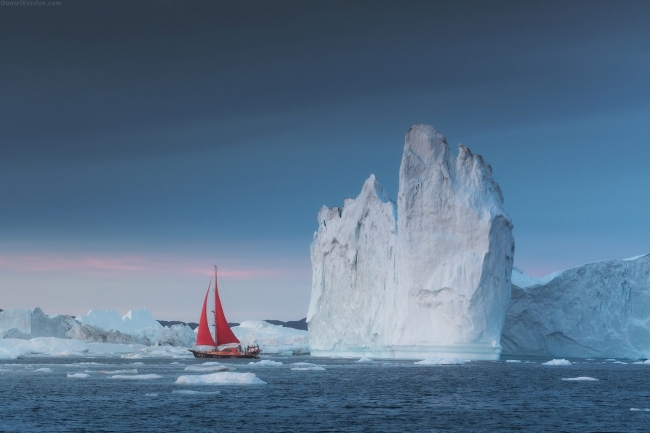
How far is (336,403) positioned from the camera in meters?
30.6

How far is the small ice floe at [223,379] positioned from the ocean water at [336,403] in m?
0.39

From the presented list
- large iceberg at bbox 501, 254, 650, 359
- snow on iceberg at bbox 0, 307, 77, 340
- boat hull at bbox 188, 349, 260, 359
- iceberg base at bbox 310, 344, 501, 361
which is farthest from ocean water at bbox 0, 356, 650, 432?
snow on iceberg at bbox 0, 307, 77, 340

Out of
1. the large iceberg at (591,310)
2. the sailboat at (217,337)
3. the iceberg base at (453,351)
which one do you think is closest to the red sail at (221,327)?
the sailboat at (217,337)

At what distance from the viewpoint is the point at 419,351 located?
5819 cm

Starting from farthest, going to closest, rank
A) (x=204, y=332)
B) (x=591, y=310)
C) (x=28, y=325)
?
1. (x=28, y=325)
2. (x=204, y=332)
3. (x=591, y=310)

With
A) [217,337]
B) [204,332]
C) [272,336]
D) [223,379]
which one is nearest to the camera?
[223,379]

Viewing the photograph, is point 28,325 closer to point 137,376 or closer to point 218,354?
point 218,354

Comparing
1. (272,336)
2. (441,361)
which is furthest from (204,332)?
(272,336)

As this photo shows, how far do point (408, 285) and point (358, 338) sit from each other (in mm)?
11885

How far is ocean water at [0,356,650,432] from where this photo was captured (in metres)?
24.5

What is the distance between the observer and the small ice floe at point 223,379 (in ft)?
117

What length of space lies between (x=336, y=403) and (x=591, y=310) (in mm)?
45414

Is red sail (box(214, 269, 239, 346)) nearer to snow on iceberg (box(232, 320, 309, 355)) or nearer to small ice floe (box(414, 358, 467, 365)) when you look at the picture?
snow on iceberg (box(232, 320, 309, 355))

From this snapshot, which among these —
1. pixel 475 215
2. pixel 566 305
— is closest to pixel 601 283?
pixel 566 305
